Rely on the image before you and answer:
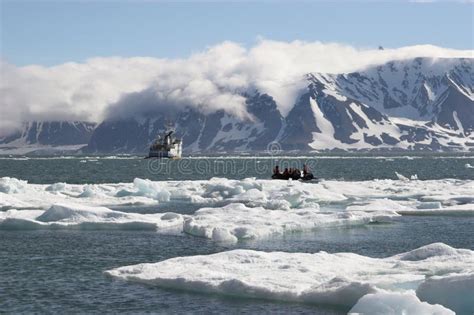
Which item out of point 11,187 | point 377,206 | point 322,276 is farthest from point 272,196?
point 322,276

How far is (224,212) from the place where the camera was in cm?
4153

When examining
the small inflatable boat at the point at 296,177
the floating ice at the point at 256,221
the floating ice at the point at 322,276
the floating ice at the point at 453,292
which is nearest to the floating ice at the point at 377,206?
the floating ice at the point at 256,221

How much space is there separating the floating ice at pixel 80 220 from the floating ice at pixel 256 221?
6.48 feet

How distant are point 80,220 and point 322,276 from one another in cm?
1910

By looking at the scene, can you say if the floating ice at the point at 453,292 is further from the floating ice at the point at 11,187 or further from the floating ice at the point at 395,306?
the floating ice at the point at 11,187

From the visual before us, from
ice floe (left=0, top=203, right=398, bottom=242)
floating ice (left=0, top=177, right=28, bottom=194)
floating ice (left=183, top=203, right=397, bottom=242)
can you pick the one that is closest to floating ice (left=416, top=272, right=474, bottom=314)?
floating ice (left=183, top=203, right=397, bottom=242)

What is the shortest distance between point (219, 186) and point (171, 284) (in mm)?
38549

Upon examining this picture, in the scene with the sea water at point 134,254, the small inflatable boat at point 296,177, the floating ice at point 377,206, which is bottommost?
the sea water at point 134,254

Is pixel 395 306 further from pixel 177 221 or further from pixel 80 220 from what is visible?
pixel 80 220

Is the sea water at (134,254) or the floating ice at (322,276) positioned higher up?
the floating ice at (322,276)

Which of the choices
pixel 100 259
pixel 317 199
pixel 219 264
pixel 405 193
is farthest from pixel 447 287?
pixel 405 193

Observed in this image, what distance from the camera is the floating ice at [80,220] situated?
37.5 metres

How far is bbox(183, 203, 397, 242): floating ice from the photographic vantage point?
112 feet

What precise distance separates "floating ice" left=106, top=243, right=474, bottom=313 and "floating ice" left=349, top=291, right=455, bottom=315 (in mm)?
26
